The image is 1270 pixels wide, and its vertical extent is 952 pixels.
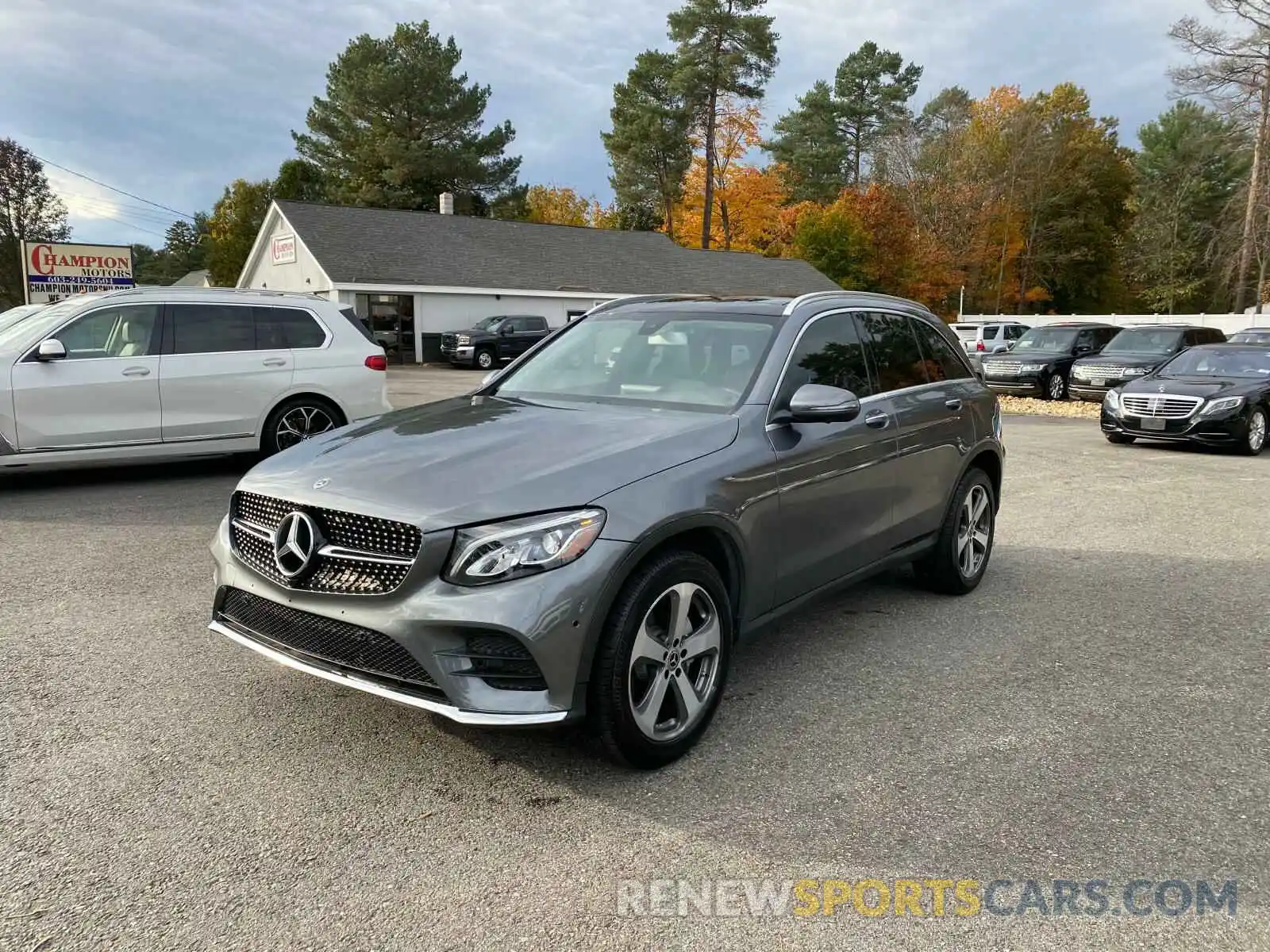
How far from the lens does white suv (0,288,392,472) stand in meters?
7.90

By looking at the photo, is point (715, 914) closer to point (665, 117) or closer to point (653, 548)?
point (653, 548)

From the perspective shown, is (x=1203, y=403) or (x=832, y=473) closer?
(x=832, y=473)

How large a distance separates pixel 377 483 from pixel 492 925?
4.84 ft

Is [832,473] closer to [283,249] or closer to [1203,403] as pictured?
[1203,403]

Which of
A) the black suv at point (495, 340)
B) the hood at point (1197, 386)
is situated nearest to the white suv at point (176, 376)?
the hood at point (1197, 386)

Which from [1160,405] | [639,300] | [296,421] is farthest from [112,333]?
[1160,405]

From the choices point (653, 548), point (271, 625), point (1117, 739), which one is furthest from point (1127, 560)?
point (271, 625)

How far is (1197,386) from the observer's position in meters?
12.4

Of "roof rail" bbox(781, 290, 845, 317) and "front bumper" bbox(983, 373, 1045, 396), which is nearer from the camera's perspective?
"roof rail" bbox(781, 290, 845, 317)

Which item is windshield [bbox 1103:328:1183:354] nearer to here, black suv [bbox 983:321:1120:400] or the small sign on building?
black suv [bbox 983:321:1120:400]

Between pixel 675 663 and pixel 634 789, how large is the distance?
0.46 meters

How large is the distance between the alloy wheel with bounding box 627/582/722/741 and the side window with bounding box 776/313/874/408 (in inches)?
42.0

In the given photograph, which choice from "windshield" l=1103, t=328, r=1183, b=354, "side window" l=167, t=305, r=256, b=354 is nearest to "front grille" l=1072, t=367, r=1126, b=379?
"windshield" l=1103, t=328, r=1183, b=354

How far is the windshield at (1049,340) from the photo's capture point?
20.9m
